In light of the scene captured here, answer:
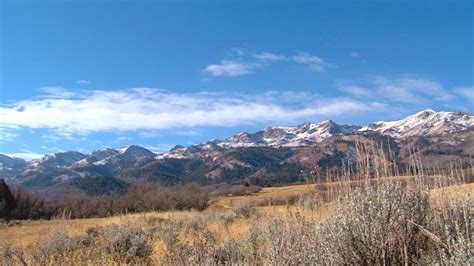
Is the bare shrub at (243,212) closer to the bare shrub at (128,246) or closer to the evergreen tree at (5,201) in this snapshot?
the bare shrub at (128,246)

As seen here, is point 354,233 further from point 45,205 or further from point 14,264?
point 45,205

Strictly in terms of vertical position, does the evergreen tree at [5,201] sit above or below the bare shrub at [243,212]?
above

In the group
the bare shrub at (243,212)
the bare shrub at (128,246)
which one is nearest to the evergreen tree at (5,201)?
the bare shrub at (243,212)

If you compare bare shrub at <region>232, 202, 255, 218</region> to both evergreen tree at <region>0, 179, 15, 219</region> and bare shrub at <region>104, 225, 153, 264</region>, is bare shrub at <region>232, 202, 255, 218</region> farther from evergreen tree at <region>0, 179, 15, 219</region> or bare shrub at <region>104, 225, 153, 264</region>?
evergreen tree at <region>0, 179, 15, 219</region>

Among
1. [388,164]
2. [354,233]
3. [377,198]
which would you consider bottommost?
[354,233]

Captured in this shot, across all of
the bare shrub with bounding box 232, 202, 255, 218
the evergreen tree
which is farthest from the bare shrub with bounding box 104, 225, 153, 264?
the evergreen tree

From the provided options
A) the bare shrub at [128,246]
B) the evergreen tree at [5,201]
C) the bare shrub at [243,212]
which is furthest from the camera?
the evergreen tree at [5,201]

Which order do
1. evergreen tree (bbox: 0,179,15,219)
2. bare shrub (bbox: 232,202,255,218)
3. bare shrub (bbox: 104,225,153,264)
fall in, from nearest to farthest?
1. bare shrub (bbox: 104,225,153,264)
2. bare shrub (bbox: 232,202,255,218)
3. evergreen tree (bbox: 0,179,15,219)

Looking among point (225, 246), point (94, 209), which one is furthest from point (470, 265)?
point (94, 209)

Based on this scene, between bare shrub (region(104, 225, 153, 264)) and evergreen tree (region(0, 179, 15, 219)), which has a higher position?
evergreen tree (region(0, 179, 15, 219))

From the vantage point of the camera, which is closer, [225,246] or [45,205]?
[225,246]

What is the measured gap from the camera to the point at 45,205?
58969mm

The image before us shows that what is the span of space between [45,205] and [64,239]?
4932 centimetres

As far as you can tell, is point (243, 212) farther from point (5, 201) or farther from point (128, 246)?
point (5, 201)
